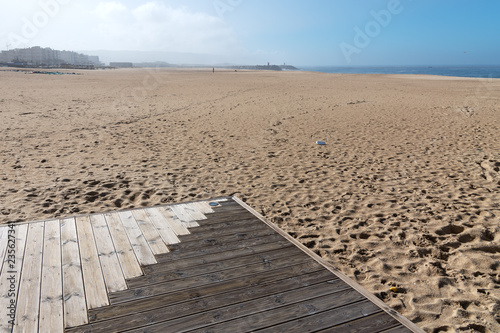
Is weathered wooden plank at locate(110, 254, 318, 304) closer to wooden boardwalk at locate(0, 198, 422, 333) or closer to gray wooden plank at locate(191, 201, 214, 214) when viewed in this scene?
wooden boardwalk at locate(0, 198, 422, 333)

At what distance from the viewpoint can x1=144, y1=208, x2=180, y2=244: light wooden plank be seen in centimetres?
404

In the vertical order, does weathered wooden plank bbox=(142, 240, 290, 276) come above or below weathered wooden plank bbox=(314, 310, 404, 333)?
above

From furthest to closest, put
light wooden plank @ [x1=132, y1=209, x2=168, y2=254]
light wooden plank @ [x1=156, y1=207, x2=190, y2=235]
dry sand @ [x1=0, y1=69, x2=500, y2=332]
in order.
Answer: light wooden plank @ [x1=156, y1=207, x2=190, y2=235]
dry sand @ [x1=0, y1=69, x2=500, y2=332]
light wooden plank @ [x1=132, y1=209, x2=168, y2=254]

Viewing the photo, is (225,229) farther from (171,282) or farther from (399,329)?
(399,329)

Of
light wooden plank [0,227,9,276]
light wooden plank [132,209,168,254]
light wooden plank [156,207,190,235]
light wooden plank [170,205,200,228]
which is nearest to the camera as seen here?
light wooden plank [0,227,9,276]

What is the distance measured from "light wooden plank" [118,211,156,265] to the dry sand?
1.15 meters

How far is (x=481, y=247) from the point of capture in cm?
451

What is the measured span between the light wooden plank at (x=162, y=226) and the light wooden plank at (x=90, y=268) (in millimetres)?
759

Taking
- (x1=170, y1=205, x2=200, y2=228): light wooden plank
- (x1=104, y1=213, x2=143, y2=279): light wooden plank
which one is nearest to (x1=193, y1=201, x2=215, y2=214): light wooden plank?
(x1=170, y1=205, x2=200, y2=228): light wooden plank

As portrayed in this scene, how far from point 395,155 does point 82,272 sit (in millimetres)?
7997

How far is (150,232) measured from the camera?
4.20 m

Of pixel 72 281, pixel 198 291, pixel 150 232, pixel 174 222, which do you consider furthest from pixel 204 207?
pixel 72 281

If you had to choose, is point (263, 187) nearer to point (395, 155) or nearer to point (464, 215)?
point (464, 215)

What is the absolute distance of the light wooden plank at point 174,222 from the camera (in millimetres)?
4266
